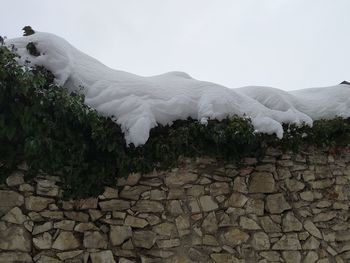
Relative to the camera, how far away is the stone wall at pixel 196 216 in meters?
3.22

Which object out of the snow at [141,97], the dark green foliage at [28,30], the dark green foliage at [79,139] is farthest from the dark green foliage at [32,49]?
the dark green foliage at [28,30]

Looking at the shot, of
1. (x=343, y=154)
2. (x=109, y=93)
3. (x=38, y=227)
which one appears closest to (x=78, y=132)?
(x=109, y=93)

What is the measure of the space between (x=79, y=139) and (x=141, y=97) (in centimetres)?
76

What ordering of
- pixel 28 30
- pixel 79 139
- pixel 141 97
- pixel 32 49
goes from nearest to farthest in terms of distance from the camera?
pixel 79 139
pixel 32 49
pixel 141 97
pixel 28 30

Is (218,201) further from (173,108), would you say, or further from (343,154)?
(343,154)

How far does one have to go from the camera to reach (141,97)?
12.2 feet

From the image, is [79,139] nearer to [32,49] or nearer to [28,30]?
[32,49]

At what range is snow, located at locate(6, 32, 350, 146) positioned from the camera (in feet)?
11.5

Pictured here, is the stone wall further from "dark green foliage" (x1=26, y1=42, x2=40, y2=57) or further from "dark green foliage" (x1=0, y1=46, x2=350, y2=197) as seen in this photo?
"dark green foliage" (x1=26, y1=42, x2=40, y2=57)

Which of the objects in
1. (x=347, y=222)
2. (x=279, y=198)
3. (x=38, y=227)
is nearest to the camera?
(x=38, y=227)

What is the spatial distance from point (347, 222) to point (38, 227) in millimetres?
3104

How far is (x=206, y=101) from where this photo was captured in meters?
3.79

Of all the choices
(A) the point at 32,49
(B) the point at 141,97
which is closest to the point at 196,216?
(B) the point at 141,97

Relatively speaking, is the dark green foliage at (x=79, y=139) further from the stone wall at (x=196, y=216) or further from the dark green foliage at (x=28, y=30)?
the dark green foliage at (x=28, y=30)
